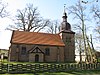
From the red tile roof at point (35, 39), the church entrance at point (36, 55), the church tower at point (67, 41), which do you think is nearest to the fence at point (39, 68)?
the church entrance at point (36, 55)

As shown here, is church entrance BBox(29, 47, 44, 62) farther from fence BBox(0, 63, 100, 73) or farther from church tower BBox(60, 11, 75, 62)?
fence BBox(0, 63, 100, 73)

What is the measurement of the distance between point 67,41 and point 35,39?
884 cm

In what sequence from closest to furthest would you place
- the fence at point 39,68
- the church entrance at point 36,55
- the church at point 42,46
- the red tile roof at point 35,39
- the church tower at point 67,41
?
the fence at point 39,68 → the church at point 42,46 → the church entrance at point 36,55 → the red tile roof at point 35,39 → the church tower at point 67,41

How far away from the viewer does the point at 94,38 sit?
103 ft

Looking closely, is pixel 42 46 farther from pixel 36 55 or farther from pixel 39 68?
pixel 39 68

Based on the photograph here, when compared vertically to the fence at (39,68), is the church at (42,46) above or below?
above

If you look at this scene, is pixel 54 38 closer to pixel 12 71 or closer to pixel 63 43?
pixel 63 43

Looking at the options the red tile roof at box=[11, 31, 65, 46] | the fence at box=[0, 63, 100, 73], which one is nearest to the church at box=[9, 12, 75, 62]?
the red tile roof at box=[11, 31, 65, 46]

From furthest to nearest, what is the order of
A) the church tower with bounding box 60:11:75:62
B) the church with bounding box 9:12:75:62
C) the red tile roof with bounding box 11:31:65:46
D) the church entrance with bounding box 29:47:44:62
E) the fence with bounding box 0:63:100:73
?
the church tower with bounding box 60:11:75:62, the red tile roof with bounding box 11:31:65:46, the church entrance with bounding box 29:47:44:62, the church with bounding box 9:12:75:62, the fence with bounding box 0:63:100:73

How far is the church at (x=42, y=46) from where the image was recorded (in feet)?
124

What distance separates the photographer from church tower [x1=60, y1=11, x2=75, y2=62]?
43.2 metres

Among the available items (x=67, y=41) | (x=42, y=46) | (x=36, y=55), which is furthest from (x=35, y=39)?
(x=67, y=41)

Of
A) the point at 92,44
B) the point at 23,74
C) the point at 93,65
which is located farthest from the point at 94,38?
the point at 23,74

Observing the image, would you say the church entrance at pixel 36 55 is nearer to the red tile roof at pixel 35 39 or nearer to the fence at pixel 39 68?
the red tile roof at pixel 35 39
